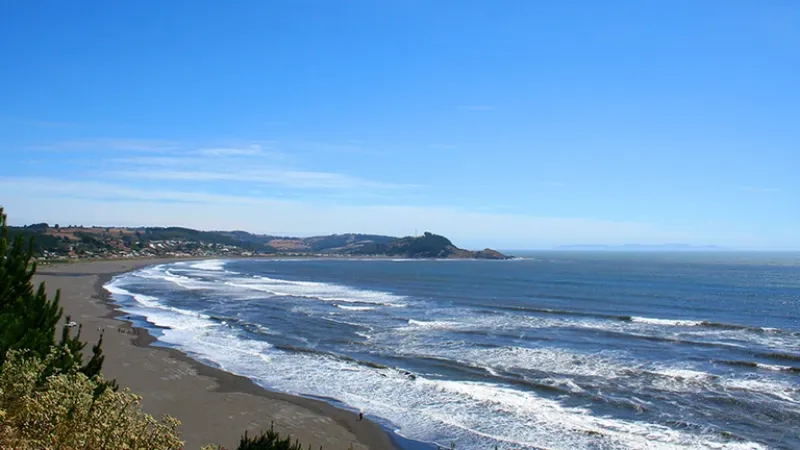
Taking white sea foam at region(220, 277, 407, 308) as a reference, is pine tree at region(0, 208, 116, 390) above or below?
above

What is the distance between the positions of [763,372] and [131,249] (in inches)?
7249

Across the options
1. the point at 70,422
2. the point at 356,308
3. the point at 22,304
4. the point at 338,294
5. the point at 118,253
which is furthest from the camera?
the point at 118,253

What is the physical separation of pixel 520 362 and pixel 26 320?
2103 centimetres

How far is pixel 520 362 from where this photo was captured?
1085 inches

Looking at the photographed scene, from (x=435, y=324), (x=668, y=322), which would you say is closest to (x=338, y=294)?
(x=435, y=324)

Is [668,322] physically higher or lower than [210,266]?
higher

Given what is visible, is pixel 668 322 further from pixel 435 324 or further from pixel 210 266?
pixel 210 266

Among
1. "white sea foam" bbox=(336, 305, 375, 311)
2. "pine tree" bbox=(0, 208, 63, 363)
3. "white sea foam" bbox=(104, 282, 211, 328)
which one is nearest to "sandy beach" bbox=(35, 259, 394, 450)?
"pine tree" bbox=(0, 208, 63, 363)

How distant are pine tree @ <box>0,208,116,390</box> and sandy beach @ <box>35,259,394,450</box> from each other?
5373mm

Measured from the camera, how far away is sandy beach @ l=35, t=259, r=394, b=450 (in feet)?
57.4

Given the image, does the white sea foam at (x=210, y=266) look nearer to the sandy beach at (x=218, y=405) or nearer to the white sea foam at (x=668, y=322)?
the white sea foam at (x=668, y=322)

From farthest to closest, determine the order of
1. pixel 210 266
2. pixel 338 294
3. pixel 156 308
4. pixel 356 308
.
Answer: pixel 210 266 → pixel 338 294 → pixel 356 308 → pixel 156 308

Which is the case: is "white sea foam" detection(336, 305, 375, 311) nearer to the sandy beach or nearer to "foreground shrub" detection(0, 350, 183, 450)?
the sandy beach

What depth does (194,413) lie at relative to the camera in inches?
763
